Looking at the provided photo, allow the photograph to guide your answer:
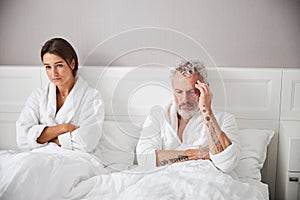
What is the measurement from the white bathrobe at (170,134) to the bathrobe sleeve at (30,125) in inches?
18.8

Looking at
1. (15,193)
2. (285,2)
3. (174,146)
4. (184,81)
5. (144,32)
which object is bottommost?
(15,193)

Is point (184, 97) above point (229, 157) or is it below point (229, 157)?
above

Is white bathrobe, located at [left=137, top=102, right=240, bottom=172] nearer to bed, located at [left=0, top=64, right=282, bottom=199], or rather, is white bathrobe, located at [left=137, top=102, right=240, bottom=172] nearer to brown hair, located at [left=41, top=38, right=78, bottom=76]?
bed, located at [left=0, top=64, right=282, bottom=199]

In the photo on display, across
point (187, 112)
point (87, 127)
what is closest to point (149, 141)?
point (187, 112)

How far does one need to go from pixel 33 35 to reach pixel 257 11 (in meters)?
1.07

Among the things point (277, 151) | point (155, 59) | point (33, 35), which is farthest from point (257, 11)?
point (33, 35)

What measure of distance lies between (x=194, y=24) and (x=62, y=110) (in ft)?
2.33

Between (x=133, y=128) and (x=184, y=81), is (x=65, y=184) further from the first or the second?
(x=184, y=81)

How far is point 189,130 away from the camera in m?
1.66

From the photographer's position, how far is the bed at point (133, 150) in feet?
4.71

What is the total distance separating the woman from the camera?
71.2 inches

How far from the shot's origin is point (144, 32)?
5.64 ft

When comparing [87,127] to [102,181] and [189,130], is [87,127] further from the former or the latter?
[189,130]

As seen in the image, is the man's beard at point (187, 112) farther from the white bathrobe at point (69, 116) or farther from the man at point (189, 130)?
the white bathrobe at point (69, 116)
